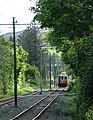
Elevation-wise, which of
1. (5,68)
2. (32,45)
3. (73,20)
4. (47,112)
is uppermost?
(32,45)

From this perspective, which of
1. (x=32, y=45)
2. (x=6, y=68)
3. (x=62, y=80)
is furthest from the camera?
(x=32, y=45)

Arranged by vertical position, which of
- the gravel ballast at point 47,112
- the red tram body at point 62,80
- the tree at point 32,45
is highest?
the tree at point 32,45

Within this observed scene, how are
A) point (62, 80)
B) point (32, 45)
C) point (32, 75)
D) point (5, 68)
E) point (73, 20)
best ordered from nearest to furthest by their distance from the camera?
1. point (73, 20)
2. point (5, 68)
3. point (62, 80)
4. point (32, 75)
5. point (32, 45)

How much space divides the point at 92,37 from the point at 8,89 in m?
45.4

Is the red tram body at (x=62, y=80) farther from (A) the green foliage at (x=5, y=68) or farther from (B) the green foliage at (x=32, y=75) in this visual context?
(A) the green foliage at (x=5, y=68)

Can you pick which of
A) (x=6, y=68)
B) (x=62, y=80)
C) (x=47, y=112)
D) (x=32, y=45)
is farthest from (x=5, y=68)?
(x=32, y=45)

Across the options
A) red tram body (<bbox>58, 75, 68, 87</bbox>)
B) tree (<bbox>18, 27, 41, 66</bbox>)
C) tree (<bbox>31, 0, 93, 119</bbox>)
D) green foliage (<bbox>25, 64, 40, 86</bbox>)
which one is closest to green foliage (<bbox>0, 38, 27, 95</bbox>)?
tree (<bbox>31, 0, 93, 119</bbox>)

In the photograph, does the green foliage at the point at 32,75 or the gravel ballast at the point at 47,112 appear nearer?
the gravel ballast at the point at 47,112

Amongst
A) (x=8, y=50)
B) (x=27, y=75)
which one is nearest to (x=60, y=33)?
(x=8, y=50)

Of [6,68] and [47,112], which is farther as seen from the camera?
[6,68]

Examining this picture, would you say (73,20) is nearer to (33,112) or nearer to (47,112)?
(33,112)

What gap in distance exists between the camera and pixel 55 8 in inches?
314

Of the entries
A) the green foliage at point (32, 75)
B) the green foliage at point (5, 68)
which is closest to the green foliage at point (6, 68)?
the green foliage at point (5, 68)

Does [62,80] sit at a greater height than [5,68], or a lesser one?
lesser
